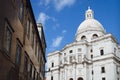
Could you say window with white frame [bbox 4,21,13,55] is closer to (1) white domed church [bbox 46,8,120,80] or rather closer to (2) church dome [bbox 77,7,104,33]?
(1) white domed church [bbox 46,8,120,80]

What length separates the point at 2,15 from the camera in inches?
364

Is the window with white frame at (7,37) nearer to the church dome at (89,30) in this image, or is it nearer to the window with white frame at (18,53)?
the window with white frame at (18,53)

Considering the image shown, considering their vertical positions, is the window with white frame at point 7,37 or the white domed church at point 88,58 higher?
the white domed church at point 88,58

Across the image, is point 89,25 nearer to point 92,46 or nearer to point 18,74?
point 92,46

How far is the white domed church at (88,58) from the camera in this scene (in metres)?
58.0

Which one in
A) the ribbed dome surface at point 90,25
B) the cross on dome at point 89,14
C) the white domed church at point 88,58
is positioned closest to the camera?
the white domed church at point 88,58

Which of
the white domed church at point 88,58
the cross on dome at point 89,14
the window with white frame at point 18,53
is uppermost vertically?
the cross on dome at point 89,14

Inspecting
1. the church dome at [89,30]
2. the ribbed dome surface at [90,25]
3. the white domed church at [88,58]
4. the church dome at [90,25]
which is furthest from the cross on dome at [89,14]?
the white domed church at [88,58]

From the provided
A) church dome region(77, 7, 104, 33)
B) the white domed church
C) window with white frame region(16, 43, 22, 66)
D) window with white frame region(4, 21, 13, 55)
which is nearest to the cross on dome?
church dome region(77, 7, 104, 33)

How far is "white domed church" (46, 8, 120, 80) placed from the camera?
58.0m

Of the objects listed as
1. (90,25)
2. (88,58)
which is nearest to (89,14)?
(90,25)

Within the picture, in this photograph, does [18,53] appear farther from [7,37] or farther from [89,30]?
[89,30]

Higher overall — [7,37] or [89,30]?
[89,30]

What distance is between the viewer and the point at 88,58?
2501 inches
